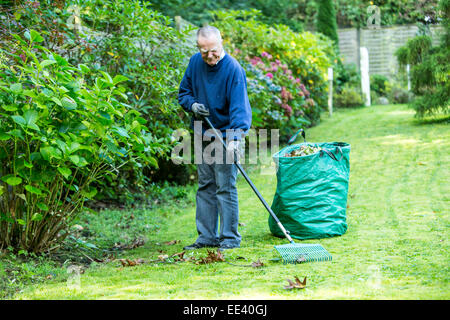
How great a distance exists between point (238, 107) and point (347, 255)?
122 cm

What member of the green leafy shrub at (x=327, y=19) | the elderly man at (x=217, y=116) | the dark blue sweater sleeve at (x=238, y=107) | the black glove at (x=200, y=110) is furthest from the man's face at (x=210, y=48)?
the green leafy shrub at (x=327, y=19)

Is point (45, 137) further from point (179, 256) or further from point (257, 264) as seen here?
point (257, 264)

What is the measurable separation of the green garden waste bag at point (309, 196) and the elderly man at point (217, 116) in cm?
42

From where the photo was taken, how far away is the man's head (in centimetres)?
363

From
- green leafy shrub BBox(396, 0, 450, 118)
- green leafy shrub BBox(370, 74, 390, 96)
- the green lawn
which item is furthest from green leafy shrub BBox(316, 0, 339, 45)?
the green lawn

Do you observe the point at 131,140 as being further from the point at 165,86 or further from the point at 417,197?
the point at 417,197

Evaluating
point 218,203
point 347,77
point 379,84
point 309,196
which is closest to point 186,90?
point 218,203

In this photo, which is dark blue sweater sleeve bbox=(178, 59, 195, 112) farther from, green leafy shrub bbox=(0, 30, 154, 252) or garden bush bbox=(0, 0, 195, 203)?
garden bush bbox=(0, 0, 195, 203)

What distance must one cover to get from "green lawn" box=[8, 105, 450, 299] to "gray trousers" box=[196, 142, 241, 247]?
210mm

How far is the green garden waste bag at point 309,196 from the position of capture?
403 cm

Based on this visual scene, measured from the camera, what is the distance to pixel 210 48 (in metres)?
3.66

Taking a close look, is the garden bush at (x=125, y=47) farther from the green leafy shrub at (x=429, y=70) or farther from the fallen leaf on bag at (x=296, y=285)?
the green leafy shrub at (x=429, y=70)

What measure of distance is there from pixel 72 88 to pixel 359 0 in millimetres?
16116
